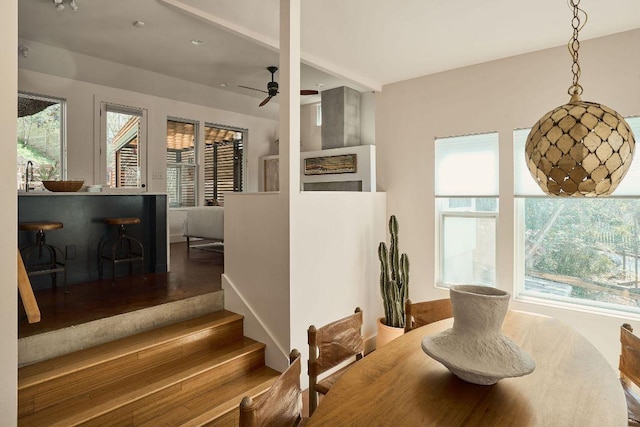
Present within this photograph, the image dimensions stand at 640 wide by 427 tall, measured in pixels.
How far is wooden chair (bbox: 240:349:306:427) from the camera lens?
0.98 meters

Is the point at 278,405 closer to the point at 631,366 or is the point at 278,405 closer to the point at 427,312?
the point at 427,312

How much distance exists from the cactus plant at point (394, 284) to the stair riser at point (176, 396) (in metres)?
1.44

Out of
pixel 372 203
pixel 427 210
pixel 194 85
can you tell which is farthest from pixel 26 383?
pixel 194 85

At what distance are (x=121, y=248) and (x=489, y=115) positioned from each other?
4.13 m

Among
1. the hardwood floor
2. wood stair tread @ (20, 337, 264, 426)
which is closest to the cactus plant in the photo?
wood stair tread @ (20, 337, 264, 426)

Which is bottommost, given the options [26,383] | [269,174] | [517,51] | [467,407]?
[26,383]

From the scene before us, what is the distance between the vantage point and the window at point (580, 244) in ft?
9.75

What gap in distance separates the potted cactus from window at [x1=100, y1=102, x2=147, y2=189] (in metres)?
4.28

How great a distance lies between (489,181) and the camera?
3.63m

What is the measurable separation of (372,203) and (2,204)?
3.10 metres

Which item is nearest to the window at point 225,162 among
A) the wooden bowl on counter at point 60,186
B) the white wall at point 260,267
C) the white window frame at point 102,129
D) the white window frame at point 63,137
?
the white window frame at point 102,129

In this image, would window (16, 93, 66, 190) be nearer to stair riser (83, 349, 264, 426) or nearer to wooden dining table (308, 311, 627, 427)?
stair riser (83, 349, 264, 426)

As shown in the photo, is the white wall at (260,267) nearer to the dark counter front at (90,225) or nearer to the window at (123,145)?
the dark counter front at (90,225)

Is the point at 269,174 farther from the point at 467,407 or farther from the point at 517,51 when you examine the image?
the point at 467,407
